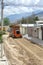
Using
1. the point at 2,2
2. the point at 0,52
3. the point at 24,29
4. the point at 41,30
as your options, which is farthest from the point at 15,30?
the point at 0,52

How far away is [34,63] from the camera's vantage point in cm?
1650

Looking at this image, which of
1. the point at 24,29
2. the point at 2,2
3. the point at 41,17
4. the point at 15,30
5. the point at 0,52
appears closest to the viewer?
the point at 0,52

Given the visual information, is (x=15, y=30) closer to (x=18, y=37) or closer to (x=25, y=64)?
(x=18, y=37)

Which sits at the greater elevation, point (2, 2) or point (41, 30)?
point (2, 2)

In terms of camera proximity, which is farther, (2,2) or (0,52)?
(2,2)

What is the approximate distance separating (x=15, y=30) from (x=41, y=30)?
8610mm

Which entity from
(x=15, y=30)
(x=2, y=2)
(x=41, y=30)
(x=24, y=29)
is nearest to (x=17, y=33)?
(x=15, y=30)

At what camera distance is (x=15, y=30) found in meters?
51.4

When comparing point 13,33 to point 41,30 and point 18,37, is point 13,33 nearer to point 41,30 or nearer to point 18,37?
point 18,37

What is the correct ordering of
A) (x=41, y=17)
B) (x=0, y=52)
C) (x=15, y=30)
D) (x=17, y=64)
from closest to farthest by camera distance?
1. (x=17, y=64)
2. (x=0, y=52)
3. (x=15, y=30)
4. (x=41, y=17)

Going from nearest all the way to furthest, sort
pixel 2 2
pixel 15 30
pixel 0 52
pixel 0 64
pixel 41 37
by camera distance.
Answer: pixel 0 64 → pixel 0 52 → pixel 2 2 → pixel 41 37 → pixel 15 30

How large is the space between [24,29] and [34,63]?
185 feet

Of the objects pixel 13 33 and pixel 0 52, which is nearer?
pixel 0 52

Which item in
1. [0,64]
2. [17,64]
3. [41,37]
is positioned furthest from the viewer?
[41,37]
